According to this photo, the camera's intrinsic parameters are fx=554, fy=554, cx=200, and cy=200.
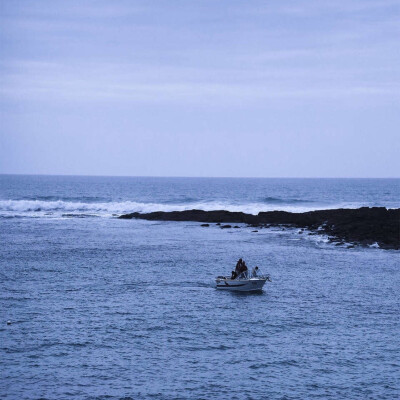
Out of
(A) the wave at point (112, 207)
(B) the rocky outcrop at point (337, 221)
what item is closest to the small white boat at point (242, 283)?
(B) the rocky outcrop at point (337, 221)

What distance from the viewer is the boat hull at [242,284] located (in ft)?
116

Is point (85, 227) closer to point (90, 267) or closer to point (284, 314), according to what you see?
point (90, 267)

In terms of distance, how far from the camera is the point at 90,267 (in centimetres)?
4247

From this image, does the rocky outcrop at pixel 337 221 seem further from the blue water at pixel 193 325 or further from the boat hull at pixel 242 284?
the boat hull at pixel 242 284

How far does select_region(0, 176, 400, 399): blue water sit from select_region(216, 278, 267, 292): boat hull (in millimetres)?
605

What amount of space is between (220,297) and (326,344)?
997 cm

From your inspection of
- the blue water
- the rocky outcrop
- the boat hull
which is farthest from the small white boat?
the rocky outcrop

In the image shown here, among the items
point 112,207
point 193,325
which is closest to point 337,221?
point 193,325

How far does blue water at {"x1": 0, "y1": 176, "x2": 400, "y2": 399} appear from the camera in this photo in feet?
67.2

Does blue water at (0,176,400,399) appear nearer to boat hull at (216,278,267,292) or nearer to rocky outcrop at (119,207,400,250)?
boat hull at (216,278,267,292)

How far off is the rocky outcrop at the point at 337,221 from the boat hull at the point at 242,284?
75.3 ft

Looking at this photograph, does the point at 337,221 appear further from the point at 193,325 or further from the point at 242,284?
the point at 193,325

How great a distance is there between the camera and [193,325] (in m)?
27.1

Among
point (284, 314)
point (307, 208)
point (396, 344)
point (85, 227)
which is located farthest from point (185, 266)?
point (307, 208)
